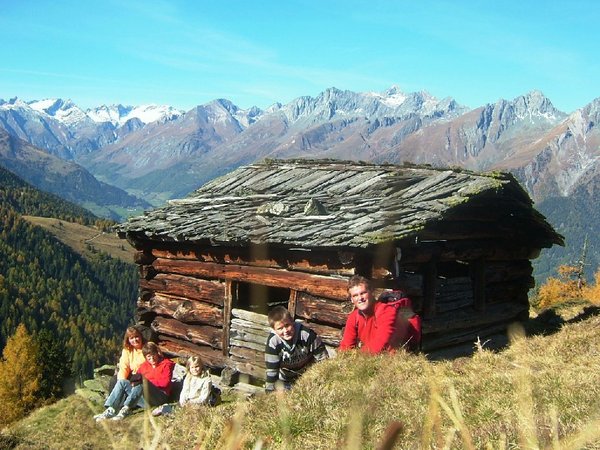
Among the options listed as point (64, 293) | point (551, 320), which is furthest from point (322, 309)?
point (64, 293)

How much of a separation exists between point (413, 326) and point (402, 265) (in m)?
1.86

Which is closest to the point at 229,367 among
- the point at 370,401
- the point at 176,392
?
the point at 176,392

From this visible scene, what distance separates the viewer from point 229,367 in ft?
40.7

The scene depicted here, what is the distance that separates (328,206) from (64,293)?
420 ft

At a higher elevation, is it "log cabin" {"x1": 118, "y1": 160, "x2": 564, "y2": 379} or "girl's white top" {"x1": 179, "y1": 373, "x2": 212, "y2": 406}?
"log cabin" {"x1": 118, "y1": 160, "x2": 564, "y2": 379}

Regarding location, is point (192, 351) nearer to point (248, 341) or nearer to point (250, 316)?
point (248, 341)

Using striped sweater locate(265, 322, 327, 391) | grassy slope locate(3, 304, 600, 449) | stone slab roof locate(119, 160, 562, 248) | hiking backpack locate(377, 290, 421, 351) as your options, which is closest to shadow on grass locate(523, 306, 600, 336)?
stone slab roof locate(119, 160, 562, 248)

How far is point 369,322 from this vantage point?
26.8 ft

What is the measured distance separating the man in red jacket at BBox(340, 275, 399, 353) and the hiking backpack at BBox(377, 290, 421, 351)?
0.38 feet

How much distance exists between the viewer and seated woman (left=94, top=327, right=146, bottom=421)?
10093 mm

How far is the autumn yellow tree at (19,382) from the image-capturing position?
190 feet

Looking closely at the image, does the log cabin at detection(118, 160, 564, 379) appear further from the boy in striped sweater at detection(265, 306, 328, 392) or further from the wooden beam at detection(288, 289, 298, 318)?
the boy in striped sweater at detection(265, 306, 328, 392)

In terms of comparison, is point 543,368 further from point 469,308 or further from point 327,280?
point 469,308

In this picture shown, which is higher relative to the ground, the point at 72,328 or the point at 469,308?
the point at 469,308
